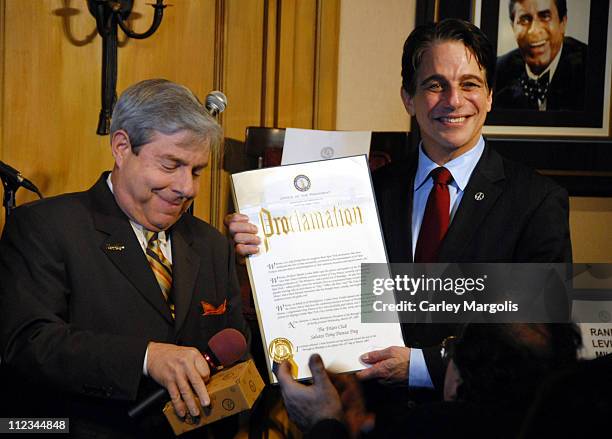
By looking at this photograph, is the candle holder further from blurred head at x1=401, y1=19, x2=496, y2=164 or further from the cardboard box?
the cardboard box

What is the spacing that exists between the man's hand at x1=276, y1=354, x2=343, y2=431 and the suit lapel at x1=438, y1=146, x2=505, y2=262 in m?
0.65

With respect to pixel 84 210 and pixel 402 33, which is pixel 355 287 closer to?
pixel 84 210

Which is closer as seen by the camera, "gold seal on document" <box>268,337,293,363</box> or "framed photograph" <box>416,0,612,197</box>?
"gold seal on document" <box>268,337,293,363</box>

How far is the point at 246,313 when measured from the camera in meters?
2.92

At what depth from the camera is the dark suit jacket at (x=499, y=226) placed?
92.1 inches

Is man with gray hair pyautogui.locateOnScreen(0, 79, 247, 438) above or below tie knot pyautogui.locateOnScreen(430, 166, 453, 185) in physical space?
below

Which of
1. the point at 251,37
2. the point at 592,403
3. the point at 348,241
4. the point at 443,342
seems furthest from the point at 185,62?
the point at 592,403

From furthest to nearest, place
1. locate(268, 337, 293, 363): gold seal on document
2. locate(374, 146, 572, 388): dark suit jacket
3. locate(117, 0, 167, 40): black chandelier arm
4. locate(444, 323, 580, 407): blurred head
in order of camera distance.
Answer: locate(117, 0, 167, 40): black chandelier arm < locate(374, 146, 572, 388): dark suit jacket < locate(268, 337, 293, 363): gold seal on document < locate(444, 323, 580, 407): blurred head

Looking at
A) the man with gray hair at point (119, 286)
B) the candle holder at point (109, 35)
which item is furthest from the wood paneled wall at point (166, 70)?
the man with gray hair at point (119, 286)

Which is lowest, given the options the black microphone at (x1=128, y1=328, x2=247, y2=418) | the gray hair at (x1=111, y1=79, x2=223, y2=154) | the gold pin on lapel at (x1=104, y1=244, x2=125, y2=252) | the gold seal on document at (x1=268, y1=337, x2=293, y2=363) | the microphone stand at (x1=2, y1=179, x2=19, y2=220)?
the gold seal on document at (x1=268, y1=337, x2=293, y2=363)

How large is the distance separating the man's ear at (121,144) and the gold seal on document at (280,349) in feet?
2.00

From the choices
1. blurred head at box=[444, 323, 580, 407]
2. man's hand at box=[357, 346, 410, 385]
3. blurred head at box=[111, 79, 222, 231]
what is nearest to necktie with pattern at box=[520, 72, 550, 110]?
man's hand at box=[357, 346, 410, 385]

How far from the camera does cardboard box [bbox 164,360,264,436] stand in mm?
1910

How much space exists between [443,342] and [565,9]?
1.73 meters
